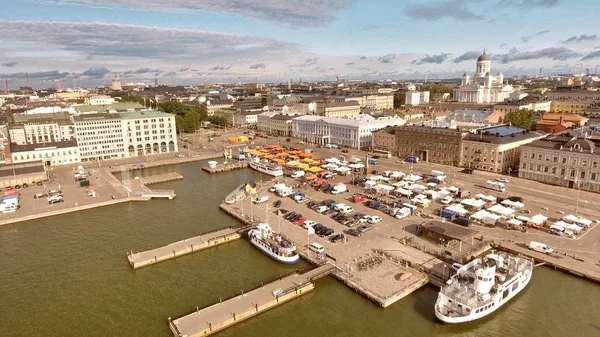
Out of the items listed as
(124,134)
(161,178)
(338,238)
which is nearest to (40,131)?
(124,134)

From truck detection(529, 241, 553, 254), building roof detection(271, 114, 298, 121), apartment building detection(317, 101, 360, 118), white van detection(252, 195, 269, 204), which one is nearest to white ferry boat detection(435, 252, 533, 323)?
truck detection(529, 241, 553, 254)

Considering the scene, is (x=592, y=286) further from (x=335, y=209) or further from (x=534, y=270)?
(x=335, y=209)

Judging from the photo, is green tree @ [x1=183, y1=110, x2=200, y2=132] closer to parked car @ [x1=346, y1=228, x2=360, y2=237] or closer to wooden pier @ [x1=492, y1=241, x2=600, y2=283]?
parked car @ [x1=346, y1=228, x2=360, y2=237]

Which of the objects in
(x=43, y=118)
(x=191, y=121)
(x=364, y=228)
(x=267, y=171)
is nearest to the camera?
(x=364, y=228)

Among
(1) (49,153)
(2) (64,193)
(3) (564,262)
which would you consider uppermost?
(1) (49,153)

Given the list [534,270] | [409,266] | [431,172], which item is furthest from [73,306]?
[431,172]

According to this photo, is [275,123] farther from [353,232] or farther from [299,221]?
[353,232]

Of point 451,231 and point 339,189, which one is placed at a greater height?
point 451,231
